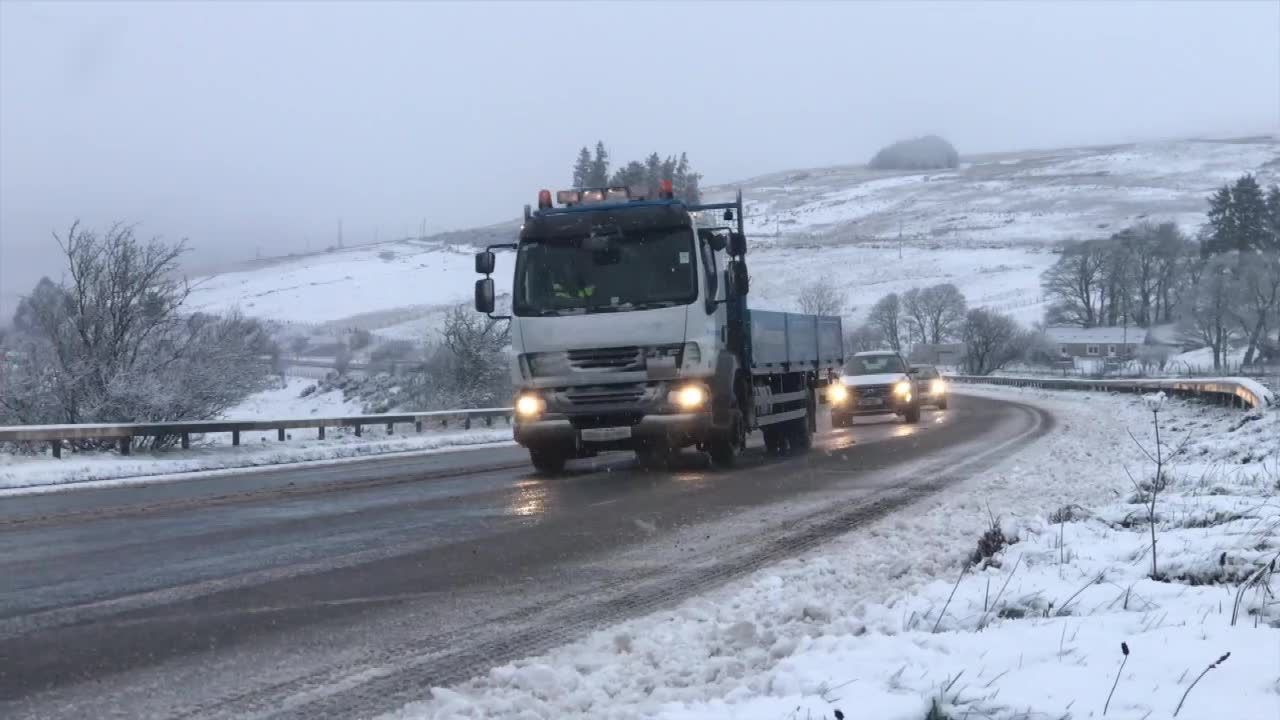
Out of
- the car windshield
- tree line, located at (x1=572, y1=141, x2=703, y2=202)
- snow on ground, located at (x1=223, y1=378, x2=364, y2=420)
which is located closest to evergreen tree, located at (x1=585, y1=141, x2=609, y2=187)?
tree line, located at (x1=572, y1=141, x2=703, y2=202)

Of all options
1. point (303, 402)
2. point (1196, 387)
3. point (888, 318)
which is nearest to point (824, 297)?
point (888, 318)

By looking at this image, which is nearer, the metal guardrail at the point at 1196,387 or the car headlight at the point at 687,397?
the car headlight at the point at 687,397

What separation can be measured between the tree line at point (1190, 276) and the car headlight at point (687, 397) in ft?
277

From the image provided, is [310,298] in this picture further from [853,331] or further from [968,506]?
[968,506]

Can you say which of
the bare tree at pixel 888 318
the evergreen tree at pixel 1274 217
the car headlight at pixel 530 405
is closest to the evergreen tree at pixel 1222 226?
the evergreen tree at pixel 1274 217

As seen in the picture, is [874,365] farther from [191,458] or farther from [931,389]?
[191,458]

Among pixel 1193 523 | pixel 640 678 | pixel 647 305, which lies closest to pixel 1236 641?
pixel 640 678

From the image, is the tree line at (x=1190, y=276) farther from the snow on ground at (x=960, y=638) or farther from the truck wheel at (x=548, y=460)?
the snow on ground at (x=960, y=638)

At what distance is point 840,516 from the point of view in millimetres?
10328

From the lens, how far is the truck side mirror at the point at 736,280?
15422mm

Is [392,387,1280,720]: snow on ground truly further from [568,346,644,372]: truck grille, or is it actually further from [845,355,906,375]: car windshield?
[845,355,906,375]: car windshield

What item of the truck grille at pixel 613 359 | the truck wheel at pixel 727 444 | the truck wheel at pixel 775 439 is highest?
the truck grille at pixel 613 359

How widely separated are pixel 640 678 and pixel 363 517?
21.9ft

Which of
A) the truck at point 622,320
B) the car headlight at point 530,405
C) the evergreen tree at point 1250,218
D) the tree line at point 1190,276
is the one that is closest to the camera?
the truck at point 622,320
